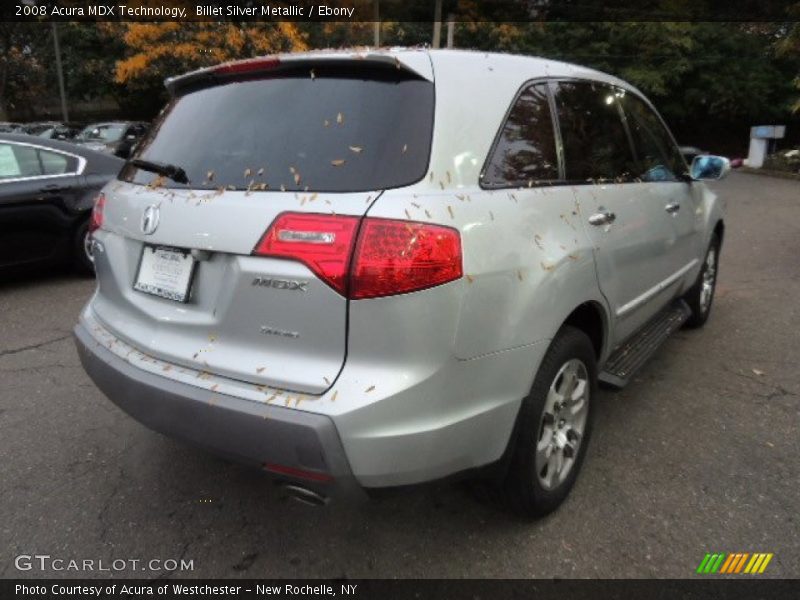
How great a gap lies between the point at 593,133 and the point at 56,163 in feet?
17.0

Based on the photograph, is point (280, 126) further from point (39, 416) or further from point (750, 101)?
point (750, 101)

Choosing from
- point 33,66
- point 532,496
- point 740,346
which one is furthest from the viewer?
point 33,66

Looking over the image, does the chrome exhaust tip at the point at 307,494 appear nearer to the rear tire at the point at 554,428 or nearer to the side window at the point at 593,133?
the rear tire at the point at 554,428

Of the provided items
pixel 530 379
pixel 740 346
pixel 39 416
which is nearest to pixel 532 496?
pixel 530 379

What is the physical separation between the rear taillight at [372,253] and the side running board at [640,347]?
4.56ft

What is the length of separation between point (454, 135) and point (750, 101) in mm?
28709

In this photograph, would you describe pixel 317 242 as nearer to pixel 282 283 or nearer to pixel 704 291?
pixel 282 283

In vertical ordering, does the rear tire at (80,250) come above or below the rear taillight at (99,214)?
below

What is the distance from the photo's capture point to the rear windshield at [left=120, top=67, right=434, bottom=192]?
194 centimetres

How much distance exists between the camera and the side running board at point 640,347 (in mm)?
2971

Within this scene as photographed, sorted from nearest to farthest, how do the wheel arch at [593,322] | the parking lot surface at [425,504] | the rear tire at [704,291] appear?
the parking lot surface at [425,504] → the wheel arch at [593,322] → the rear tire at [704,291]

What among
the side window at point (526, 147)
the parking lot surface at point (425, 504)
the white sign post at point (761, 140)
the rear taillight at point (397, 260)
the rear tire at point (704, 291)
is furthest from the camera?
the white sign post at point (761, 140)

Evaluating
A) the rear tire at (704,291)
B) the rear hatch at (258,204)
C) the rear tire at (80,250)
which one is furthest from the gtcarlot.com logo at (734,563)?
Result: the rear tire at (80,250)

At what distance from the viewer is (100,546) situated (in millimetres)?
2336
